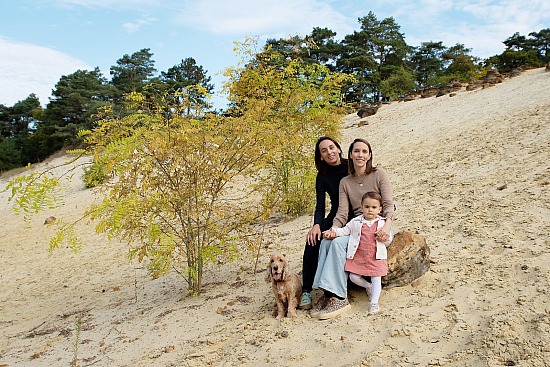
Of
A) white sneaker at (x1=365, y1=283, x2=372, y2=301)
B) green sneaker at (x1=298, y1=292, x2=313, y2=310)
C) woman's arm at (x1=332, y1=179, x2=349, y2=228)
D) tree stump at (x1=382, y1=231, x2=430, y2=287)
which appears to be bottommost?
green sneaker at (x1=298, y1=292, x2=313, y2=310)

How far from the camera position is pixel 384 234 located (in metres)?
3.68

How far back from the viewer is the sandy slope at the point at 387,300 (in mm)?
3059

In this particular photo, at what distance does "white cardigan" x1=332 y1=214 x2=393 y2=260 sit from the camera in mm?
3715

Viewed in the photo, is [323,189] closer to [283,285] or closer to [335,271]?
[335,271]

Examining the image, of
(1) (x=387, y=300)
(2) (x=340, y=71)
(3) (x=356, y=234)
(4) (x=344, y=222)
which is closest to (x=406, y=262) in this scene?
(1) (x=387, y=300)

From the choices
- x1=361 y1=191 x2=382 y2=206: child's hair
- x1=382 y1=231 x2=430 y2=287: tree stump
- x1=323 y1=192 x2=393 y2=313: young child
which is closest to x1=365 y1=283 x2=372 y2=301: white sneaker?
x1=323 y1=192 x2=393 y2=313: young child

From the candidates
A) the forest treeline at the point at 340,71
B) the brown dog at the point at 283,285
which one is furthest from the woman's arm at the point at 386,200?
the forest treeline at the point at 340,71

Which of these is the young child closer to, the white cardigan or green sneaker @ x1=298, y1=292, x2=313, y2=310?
the white cardigan

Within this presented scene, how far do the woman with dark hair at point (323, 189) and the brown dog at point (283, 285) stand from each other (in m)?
0.16

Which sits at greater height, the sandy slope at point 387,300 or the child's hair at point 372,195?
the child's hair at point 372,195

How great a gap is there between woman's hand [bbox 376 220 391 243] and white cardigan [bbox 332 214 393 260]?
4 cm

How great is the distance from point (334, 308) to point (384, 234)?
2.38 feet

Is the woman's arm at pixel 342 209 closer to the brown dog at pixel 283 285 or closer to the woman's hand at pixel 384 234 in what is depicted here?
the woman's hand at pixel 384 234

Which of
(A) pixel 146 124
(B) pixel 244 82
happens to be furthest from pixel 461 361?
(B) pixel 244 82
